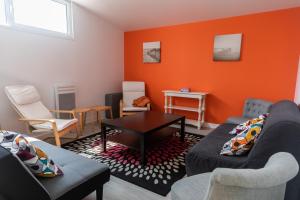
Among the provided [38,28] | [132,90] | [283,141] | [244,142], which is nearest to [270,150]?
[283,141]

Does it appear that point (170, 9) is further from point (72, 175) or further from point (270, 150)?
point (72, 175)

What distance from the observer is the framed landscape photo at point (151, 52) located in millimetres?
4322

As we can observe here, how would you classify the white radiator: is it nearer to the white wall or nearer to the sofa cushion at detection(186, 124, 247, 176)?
the white wall

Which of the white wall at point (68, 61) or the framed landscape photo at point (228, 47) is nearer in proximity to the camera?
the white wall at point (68, 61)

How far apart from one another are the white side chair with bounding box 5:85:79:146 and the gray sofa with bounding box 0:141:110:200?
0.73 metres

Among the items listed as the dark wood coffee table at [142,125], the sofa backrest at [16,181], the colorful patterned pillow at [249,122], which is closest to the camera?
the sofa backrest at [16,181]

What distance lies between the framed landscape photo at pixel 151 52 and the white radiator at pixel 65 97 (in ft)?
5.97

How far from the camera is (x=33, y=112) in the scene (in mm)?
2869

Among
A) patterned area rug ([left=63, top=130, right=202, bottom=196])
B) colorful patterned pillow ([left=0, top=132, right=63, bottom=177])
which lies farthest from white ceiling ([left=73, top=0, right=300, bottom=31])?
colorful patterned pillow ([left=0, top=132, right=63, bottom=177])

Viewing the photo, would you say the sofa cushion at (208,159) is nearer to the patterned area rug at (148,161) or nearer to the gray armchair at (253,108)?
the patterned area rug at (148,161)

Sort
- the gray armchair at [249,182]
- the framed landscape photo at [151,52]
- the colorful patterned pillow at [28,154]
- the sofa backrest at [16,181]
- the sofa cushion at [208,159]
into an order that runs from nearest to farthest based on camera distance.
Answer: the gray armchair at [249,182] → the sofa backrest at [16,181] → the colorful patterned pillow at [28,154] → the sofa cushion at [208,159] → the framed landscape photo at [151,52]

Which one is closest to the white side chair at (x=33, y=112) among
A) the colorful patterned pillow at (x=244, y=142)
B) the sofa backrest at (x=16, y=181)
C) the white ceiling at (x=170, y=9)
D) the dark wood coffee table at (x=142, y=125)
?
the dark wood coffee table at (x=142, y=125)

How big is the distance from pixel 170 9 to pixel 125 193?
3.13 metres

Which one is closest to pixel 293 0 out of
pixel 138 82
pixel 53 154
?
pixel 138 82
